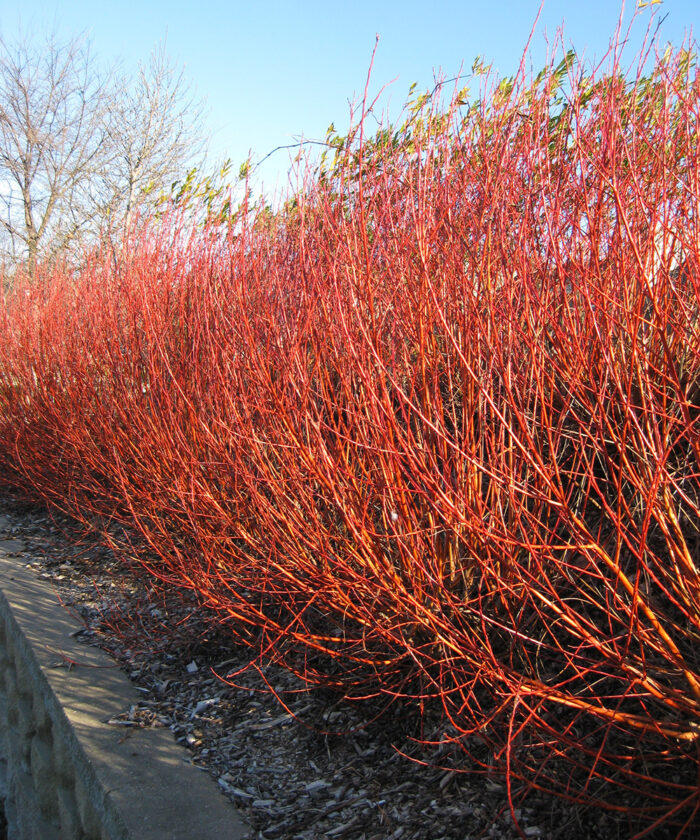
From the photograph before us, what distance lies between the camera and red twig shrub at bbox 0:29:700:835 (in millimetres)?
1729

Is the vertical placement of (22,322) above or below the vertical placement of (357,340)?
above

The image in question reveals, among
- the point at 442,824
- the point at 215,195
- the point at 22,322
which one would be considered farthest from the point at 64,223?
the point at 442,824

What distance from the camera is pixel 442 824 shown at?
2.08 m

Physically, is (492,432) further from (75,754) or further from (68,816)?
(68,816)

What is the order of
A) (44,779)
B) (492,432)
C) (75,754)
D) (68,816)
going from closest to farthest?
1. (492,432)
2. (75,754)
3. (68,816)
4. (44,779)

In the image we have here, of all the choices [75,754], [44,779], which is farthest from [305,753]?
[44,779]

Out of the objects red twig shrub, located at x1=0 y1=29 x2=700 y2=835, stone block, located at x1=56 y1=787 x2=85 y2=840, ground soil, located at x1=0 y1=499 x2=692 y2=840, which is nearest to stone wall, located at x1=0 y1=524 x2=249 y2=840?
stone block, located at x1=56 y1=787 x2=85 y2=840

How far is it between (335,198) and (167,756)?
306 centimetres

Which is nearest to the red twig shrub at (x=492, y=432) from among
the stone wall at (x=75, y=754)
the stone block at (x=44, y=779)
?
the stone wall at (x=75, y=754)

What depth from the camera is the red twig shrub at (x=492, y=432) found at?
1729 millimetres

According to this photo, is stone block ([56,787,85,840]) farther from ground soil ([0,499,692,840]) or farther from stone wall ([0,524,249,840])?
ground soil ([0,499,692,840])

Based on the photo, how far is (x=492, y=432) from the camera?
1.90m

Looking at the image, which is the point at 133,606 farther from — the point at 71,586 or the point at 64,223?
the point at 64,223

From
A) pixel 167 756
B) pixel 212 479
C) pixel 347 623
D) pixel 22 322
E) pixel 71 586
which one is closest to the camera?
pixel 167 756
